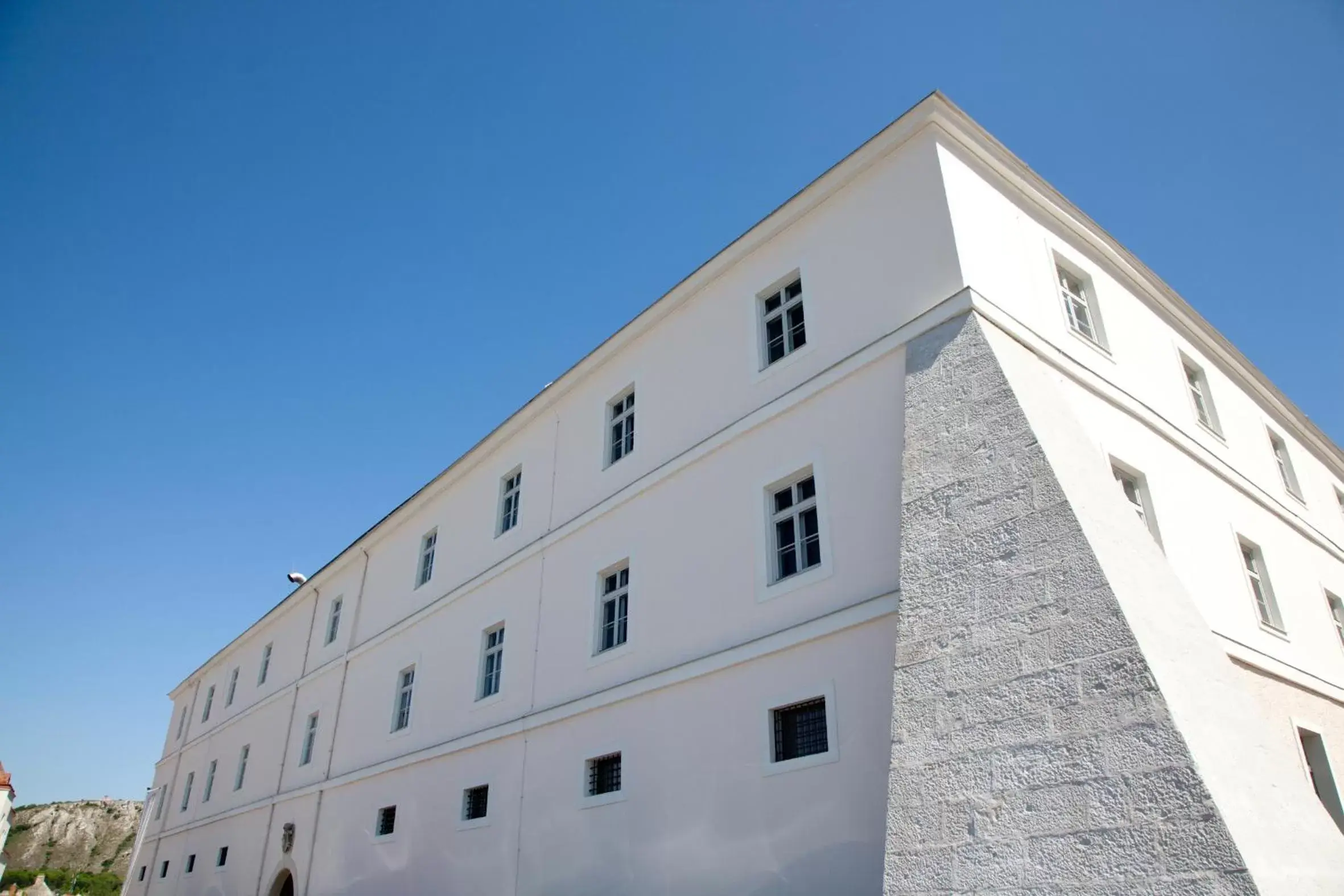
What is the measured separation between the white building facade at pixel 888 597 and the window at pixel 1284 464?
0.13 metres

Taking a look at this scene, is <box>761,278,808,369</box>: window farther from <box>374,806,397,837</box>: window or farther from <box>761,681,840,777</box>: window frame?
<box>374,806,397,837</box>: window

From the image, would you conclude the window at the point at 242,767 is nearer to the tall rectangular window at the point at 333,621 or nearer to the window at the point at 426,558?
the tall rectangular window at the point at 333,621

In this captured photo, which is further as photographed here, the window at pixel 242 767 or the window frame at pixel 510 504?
the window at pixel 242 767

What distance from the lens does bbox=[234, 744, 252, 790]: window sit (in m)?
24.2

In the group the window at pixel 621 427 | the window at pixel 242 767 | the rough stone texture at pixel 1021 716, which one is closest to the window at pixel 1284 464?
the rough stone texture at pixel 1021 716

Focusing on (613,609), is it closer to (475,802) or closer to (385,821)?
(475,802)

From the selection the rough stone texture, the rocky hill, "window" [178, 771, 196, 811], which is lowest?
the rough stone texture

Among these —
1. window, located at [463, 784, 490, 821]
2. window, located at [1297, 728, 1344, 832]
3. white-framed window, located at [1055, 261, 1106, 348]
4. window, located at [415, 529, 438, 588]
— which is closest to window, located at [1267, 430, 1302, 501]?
window, located at [1297, 728, 1344, 832]

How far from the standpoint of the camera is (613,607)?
1255cm

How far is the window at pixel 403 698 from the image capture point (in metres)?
17.3

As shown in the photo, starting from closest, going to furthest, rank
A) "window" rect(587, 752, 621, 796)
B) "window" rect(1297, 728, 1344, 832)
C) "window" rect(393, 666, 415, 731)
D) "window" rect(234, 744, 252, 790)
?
"window" rect(1297, 728, 1344, 832) → "window" rect(587, 752, 621, 796) → "window" rect(393, 666, 415, 731) → "window" rect(234, 744, 252, 790)

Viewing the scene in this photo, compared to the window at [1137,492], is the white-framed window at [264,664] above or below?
above

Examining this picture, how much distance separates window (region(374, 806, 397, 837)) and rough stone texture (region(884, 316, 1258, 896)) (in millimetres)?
12489

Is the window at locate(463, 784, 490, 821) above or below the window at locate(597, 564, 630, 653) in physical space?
below
